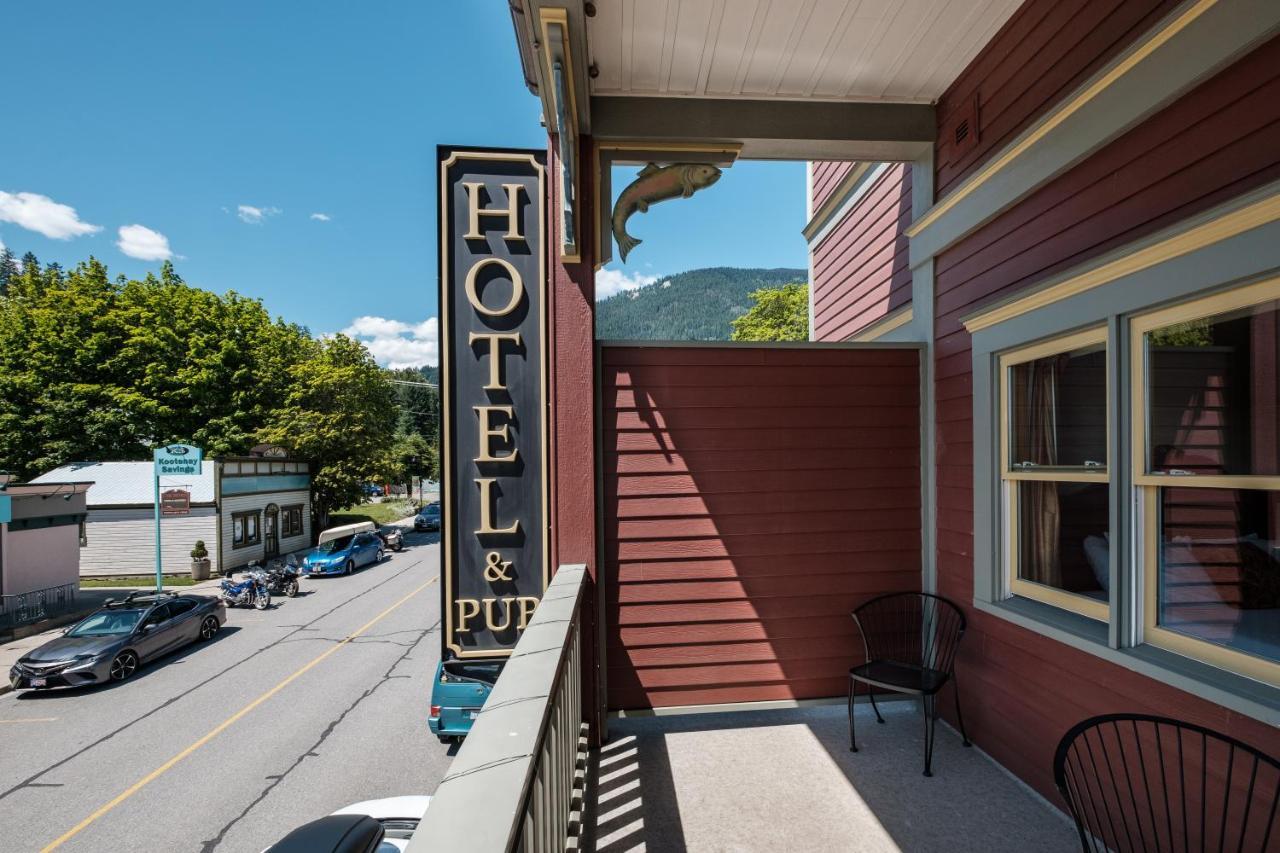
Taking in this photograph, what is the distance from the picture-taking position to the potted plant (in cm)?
1452

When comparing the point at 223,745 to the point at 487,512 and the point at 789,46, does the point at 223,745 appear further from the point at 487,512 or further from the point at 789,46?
the point at 789,46

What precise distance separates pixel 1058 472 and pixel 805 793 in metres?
1.94

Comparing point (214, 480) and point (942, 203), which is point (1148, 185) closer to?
point (942, 203)

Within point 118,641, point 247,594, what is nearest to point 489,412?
point 118,641

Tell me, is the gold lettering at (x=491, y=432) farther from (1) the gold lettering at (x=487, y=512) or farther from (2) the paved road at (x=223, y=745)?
(2) the paved road at (x=223, y=745)

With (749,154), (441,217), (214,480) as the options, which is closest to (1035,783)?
(749,154)

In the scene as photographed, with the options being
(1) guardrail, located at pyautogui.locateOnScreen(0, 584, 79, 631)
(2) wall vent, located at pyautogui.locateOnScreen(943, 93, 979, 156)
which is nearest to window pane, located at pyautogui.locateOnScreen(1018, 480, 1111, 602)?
(2) wall vent, located at pyautogui.locateOnScreen(943, 93, 979, 156)

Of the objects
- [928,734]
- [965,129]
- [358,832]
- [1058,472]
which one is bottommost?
[358,832]

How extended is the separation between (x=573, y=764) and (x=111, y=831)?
16.0ft

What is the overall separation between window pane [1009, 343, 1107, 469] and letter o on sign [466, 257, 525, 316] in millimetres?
2723

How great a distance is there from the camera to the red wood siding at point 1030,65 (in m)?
2.39

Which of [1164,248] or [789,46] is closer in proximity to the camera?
[1164,248]

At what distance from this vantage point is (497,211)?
11.1 feet

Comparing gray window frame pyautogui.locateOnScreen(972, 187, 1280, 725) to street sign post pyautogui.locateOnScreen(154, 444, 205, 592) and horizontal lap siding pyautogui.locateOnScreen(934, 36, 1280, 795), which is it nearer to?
horizontal lap siding pyautogui.locateOnScreen(934, 36, 1280, 795)
